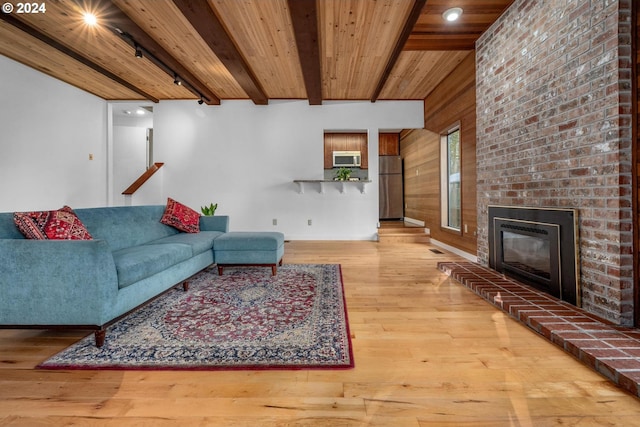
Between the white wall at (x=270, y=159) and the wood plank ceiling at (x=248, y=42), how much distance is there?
638 millimetres

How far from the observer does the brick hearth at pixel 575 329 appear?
139cm

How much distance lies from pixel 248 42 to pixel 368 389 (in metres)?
3.88

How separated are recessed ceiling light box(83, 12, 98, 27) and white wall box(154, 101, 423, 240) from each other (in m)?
2.67

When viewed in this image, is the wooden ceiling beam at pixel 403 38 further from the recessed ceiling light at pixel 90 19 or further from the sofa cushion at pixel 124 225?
the sofa cushion at pixel 124 225

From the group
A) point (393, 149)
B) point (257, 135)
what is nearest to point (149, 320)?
point (257, 135)

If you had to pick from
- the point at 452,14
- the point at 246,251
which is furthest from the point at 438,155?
the point at 246,251

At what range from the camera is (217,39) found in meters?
3.37

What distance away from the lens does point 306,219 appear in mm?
5984

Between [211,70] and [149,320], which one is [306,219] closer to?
[211,70]

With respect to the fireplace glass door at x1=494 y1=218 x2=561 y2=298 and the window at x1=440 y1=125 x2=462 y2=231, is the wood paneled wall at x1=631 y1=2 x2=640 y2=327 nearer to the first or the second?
the fireplace glass door at x1=494 y1=218 x2=561 y2=298

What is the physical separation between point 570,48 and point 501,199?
4.59ft

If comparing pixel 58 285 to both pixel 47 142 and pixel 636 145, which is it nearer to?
pixel 636 145

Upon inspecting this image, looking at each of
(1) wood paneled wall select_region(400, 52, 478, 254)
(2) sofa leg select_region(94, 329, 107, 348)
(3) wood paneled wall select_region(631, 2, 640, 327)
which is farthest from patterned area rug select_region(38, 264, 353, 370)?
(1) wood paneled wall select_region(400, 52, 478, 254)

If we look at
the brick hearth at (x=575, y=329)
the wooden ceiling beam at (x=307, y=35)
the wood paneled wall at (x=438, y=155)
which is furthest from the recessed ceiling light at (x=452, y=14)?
the brick hearth at (x=575, y=329)
